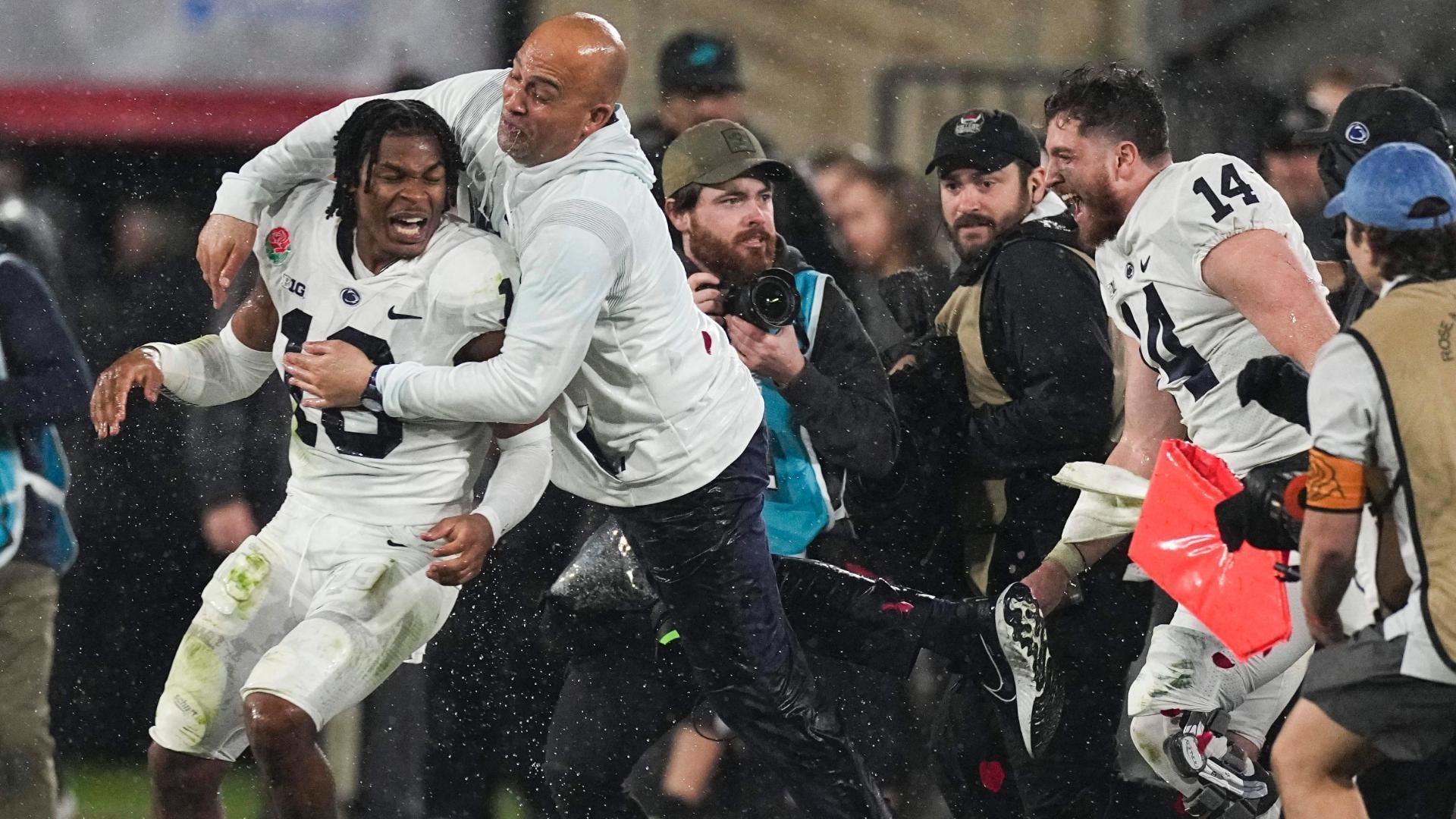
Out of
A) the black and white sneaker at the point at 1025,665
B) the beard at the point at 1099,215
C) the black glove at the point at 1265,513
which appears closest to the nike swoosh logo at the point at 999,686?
the black and white sneaker at the point at 1025,665

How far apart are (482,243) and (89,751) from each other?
9.03ft

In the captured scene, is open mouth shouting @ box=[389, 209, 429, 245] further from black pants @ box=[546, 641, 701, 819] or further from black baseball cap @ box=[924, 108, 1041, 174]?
black baseball cap @ box=[924, 108, 1041, 174]

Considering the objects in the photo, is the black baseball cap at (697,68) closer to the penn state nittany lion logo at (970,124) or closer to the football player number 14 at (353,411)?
the penn state nittany lion logo at (970,124)

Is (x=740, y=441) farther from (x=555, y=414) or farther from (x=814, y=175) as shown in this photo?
(x=814, y=175)

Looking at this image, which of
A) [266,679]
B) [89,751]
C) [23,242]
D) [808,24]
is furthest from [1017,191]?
[808,24]

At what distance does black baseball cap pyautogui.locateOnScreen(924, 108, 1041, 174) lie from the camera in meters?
4.17

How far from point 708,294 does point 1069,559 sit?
0.92 meters

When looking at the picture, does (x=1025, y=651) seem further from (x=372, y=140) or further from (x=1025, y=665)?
(x=372, y=140)

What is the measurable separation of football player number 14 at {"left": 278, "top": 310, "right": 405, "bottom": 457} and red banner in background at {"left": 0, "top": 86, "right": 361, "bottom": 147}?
7.87ft

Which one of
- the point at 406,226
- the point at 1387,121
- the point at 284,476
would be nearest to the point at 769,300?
the point at 406,226

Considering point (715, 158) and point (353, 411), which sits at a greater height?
point (715, 158)

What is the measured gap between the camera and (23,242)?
14.2ft

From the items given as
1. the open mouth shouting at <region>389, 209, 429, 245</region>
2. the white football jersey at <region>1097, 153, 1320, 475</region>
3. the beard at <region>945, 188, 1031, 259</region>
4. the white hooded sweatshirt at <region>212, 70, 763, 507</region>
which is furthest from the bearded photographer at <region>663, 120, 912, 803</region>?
the open mouth shouting at <region>389, 209, 429, 245</region>

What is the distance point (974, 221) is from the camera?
4.21 meters
